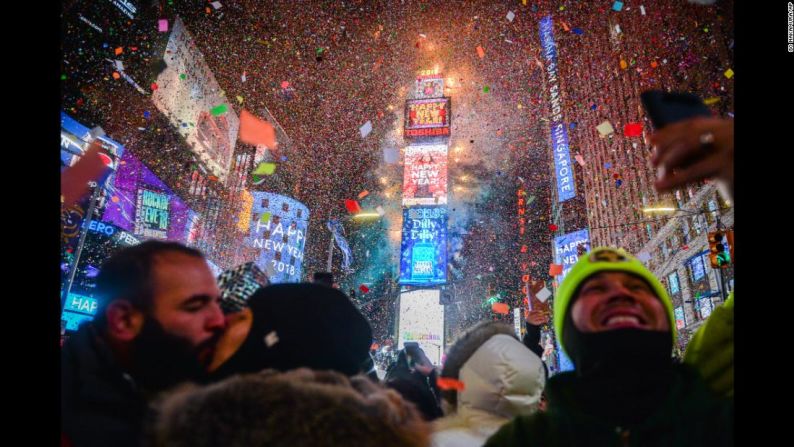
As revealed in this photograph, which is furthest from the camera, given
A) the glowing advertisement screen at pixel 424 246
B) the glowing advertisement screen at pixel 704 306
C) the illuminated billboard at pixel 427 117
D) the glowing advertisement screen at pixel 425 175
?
the illuminated billboard at pixel 427 117

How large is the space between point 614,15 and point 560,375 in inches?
1911

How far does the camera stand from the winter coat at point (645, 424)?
1.79 m

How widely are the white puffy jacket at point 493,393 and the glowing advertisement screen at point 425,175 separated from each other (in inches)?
1111

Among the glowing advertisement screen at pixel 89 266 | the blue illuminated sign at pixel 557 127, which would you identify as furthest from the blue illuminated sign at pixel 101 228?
the blue illuminated sign at pixel 557 127

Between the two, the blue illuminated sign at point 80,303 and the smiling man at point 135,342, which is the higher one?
the blue illuminated sign at point 80,303

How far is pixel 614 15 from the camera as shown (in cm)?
4041

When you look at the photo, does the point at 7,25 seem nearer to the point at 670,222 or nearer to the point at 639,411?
the point at 639,411

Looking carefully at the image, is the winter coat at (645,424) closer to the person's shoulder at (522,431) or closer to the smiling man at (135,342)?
the person's shoulder at (522,431)

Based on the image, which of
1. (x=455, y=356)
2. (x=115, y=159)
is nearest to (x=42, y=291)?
(x=455, y=356)

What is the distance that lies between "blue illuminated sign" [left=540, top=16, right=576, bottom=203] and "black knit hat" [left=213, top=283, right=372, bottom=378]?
3374cm

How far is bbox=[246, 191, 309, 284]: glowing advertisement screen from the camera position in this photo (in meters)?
39.4

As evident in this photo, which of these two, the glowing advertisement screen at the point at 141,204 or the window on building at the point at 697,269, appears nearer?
the glowing advertisement screen at the point at 141,204

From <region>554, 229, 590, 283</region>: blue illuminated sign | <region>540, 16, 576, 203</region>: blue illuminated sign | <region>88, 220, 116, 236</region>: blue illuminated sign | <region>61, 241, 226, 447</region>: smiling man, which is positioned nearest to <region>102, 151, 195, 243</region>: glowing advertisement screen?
<region>88, 220, 116, 236</region>: blue illuminated sign

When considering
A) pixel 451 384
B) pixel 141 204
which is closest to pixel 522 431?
pixel 451 384
